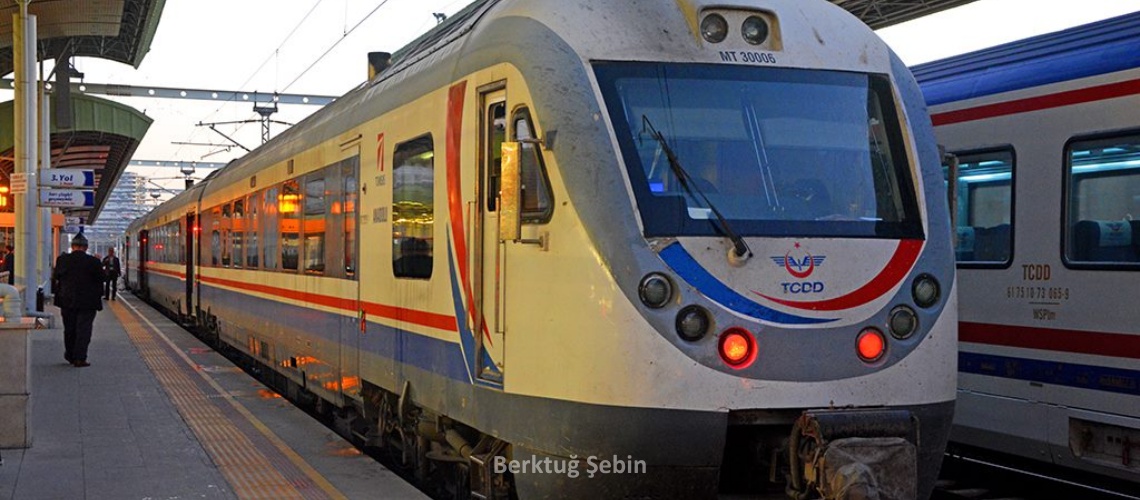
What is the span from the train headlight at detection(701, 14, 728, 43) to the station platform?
328 centimetres

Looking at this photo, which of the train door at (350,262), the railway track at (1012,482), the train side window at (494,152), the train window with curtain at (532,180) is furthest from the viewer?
the train door at (350,262)

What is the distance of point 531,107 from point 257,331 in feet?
29.4

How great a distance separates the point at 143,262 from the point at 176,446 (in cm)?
3072

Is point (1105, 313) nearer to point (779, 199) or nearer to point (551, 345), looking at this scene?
point (779, 199)

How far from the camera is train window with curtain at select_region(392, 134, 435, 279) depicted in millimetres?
7055

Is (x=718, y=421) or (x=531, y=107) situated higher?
(x=531, y=107)

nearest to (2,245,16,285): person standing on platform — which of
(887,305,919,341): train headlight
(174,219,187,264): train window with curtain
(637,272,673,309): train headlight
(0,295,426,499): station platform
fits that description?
(174,219,187,264): train window with curtain

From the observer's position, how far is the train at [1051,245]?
7363 millimetres

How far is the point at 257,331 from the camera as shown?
13.8 meters

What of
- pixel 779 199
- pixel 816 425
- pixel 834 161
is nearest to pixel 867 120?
pixel 834 161

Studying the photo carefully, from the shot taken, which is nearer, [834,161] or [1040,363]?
[834,161]

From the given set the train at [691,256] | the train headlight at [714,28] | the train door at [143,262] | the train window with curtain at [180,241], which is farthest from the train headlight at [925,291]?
the train door at [143,262]

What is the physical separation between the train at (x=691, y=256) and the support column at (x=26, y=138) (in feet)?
50.7

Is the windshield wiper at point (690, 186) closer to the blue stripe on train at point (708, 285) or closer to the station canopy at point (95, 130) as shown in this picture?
the blue stripe on train at point (708, 285)
